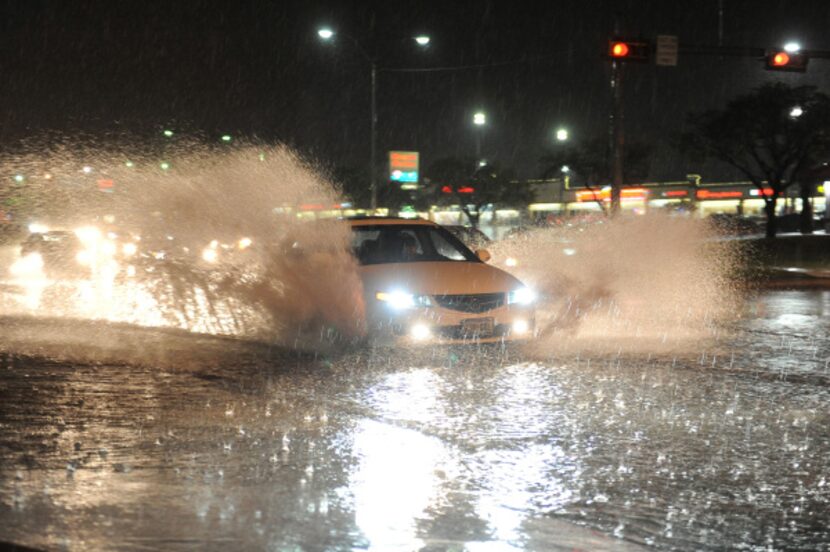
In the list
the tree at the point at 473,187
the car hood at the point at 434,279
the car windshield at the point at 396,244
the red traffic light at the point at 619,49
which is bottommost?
the car hood at the point at 434,279

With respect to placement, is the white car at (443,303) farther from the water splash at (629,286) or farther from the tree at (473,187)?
the tree at (473,187)

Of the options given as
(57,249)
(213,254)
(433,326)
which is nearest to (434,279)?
(433,326)

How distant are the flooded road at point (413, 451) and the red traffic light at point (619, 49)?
418 inches

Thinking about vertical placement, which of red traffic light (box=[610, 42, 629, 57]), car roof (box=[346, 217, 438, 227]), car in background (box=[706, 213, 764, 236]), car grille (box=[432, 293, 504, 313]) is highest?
red traffic light (box=[610, 42, 629, 57])

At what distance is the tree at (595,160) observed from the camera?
60281 millimetres

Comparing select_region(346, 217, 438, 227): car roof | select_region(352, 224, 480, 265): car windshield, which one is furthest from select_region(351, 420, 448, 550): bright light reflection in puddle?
select_region(346, 217, 438, 227): car roof

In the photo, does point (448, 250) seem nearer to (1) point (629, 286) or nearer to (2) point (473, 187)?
(1) point (629, 286)

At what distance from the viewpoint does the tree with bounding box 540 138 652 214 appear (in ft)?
198

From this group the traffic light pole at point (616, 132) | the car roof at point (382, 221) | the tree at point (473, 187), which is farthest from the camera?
the tree at point (473, 187)

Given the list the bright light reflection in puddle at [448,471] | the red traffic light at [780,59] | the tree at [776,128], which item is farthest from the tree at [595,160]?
the bright light reflection in puddle at [448,471]

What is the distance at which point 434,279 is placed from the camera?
36.0ft

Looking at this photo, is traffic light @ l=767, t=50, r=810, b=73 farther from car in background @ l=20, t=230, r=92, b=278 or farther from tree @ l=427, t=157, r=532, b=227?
tree @ l=427, t=157, r=532, b=227

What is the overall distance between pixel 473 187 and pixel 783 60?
4226 centimetres

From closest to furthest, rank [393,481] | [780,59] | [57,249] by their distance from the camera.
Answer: [393,481] < [780,59] < [57,249]
